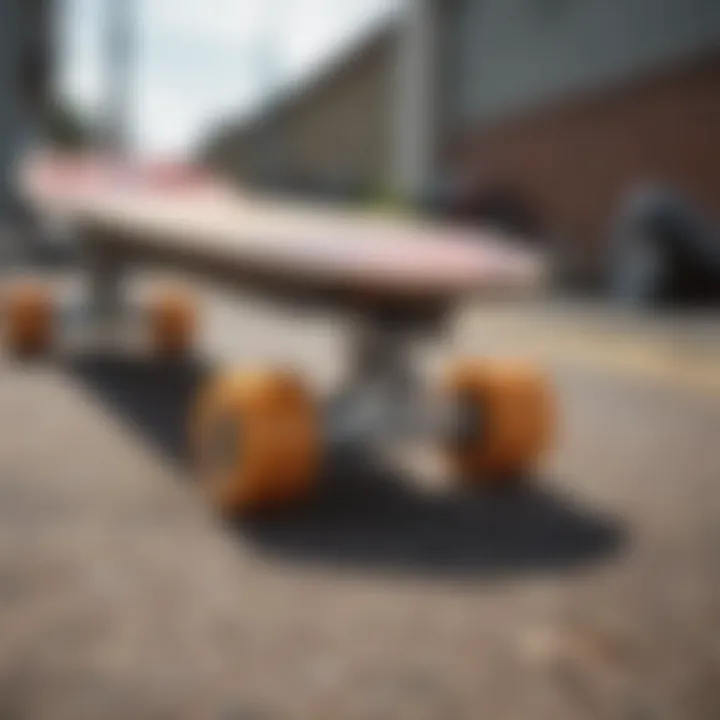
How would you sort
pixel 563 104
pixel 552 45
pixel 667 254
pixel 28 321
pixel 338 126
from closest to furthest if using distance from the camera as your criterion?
pixel 28 321 → pixel 667 254 → pixel 563 104 → pixel 552 45 → pixel 338 126

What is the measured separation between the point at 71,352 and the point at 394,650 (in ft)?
12.1

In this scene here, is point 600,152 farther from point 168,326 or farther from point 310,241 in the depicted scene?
point 310,241

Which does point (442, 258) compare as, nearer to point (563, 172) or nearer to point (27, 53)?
point (563, 172)

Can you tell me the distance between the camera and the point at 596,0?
11570mm

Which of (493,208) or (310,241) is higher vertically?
(310,241)

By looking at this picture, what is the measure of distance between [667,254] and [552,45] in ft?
18.1

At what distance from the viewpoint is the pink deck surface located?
228cm

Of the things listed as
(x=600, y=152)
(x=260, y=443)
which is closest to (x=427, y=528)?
(x=260, y=443)

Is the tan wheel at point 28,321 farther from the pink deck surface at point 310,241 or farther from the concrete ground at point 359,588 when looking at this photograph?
the concrete ground at point 359,588

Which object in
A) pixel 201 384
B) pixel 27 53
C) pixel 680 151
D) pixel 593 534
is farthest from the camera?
pixel 27 53

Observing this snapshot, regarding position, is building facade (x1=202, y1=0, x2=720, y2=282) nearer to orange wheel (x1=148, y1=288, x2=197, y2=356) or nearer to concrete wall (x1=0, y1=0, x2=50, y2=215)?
concrete wall (x1=0, y1=0, x2=50, y2=215)

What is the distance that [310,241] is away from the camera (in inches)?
102

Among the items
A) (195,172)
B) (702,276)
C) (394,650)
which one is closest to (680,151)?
(702,276)

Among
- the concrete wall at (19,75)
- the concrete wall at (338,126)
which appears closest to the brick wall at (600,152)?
the concrete wall at (19,75)
